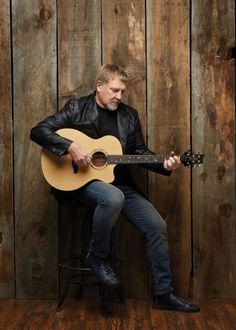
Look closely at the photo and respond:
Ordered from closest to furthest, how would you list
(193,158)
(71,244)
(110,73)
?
(193,158) < (110,73) < (71,244)

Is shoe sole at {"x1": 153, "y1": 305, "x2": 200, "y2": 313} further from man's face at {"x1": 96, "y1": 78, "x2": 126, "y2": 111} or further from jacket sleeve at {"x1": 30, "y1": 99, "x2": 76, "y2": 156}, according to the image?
man's face at {"x1": 96, "y1": 78, "x2": 126, "y2": 111}

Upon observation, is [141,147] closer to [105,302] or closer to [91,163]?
[91,163]

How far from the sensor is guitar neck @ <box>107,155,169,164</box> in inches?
118

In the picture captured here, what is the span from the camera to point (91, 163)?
118 inches

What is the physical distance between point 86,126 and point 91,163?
273 mm

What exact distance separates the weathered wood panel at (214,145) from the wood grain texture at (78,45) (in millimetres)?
640

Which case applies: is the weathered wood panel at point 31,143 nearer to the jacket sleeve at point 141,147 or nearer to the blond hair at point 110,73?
the blond hair at point 110,73

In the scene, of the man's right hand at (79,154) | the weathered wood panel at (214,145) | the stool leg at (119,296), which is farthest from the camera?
the weathered wood panel at (214,145)

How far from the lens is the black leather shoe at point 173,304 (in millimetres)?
3027

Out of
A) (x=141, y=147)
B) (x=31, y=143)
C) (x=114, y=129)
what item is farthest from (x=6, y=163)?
(x=141, y=147)

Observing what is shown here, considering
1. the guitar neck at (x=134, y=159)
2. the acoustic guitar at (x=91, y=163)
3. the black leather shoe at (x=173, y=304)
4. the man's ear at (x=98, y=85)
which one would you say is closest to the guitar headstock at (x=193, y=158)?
the acoustic guitar at (x=91, y=163)

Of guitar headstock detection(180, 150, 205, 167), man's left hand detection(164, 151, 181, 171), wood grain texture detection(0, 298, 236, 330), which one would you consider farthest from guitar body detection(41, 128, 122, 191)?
wood grain texture detection(0, 298, 236, 330)

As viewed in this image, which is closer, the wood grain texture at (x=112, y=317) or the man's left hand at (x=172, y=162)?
the wood grain texture at (x=112, y=317)

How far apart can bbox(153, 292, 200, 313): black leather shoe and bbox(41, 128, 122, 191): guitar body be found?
75 cm
